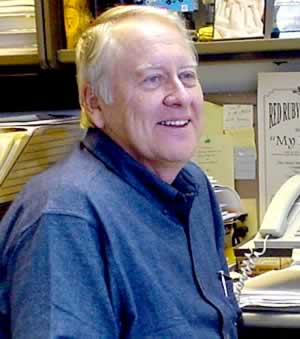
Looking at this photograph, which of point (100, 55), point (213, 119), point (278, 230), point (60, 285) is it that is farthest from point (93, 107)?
point (213, 119)

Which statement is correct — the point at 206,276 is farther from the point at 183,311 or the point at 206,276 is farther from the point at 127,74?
the point at 127,74

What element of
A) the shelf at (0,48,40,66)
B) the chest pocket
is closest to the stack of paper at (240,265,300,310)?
the chest pocket

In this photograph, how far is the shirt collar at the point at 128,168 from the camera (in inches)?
55.1

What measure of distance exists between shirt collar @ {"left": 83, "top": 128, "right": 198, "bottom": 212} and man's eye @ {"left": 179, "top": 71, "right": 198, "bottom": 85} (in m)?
0.17

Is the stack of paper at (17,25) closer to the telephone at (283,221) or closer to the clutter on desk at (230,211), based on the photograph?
the clutter on desk at (230,211)

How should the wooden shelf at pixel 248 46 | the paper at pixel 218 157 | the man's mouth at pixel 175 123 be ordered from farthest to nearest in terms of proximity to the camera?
the paper at pixel 218 157 → the wooden shelf at pixel 248 46 → the man's mouth at pixel 175 123

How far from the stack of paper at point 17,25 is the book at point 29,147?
0.72 ft

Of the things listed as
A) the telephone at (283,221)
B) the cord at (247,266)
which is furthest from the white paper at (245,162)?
the cord at (247,266)

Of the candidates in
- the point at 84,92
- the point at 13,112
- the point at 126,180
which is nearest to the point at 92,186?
the point at 126,180

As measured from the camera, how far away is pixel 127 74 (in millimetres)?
1397

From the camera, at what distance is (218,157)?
2.10 meters

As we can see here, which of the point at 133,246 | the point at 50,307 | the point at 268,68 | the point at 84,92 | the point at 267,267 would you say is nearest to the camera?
the point at 50,307

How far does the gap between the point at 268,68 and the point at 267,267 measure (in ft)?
1.81

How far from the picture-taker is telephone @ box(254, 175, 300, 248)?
5.39 feet
